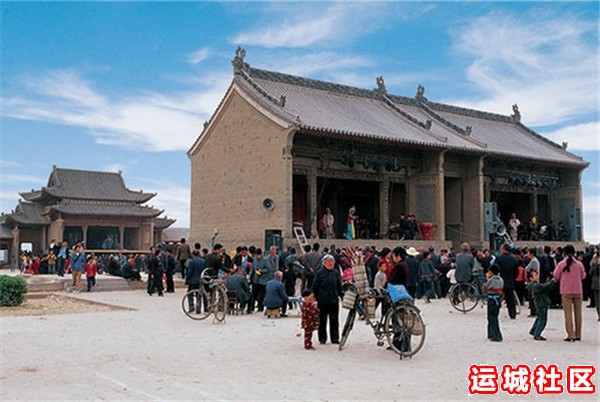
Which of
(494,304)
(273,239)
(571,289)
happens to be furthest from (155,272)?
(571,289)

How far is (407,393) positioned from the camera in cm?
686

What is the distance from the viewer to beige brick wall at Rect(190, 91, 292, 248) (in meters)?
25.7

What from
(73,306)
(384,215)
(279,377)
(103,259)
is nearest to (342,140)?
(384,215)

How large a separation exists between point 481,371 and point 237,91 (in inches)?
903

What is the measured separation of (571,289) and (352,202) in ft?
77.6

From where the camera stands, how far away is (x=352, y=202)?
3434 centimetres

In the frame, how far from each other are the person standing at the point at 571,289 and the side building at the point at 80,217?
132 ft

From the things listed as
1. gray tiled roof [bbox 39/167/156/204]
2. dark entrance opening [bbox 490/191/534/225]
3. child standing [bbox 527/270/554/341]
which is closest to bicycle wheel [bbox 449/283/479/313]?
child standing [bbox 527/270/554/341]

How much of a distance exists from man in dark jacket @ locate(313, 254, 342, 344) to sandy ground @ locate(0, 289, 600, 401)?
402 mm

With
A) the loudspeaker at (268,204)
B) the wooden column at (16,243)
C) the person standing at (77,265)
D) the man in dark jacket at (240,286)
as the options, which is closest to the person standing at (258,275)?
the man in dark jacket at (240,286)

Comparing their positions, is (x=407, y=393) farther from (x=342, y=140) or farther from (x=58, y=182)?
(x=58, y=182)

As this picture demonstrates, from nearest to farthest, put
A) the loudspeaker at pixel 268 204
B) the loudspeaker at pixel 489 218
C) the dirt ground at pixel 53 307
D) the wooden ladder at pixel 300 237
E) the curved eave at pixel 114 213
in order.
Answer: the dirt ground at pixel 53 307
the wooden ladder at pixel 300 237
the loudspeaker at pixel 268 204
the loudspeaker at pixel 489 218
the curved eave at pixel 114 213

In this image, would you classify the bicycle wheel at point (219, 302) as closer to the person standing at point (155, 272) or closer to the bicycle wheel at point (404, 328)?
the bicycle wheel at point (404, 328)

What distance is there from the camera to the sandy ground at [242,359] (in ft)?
22.9
